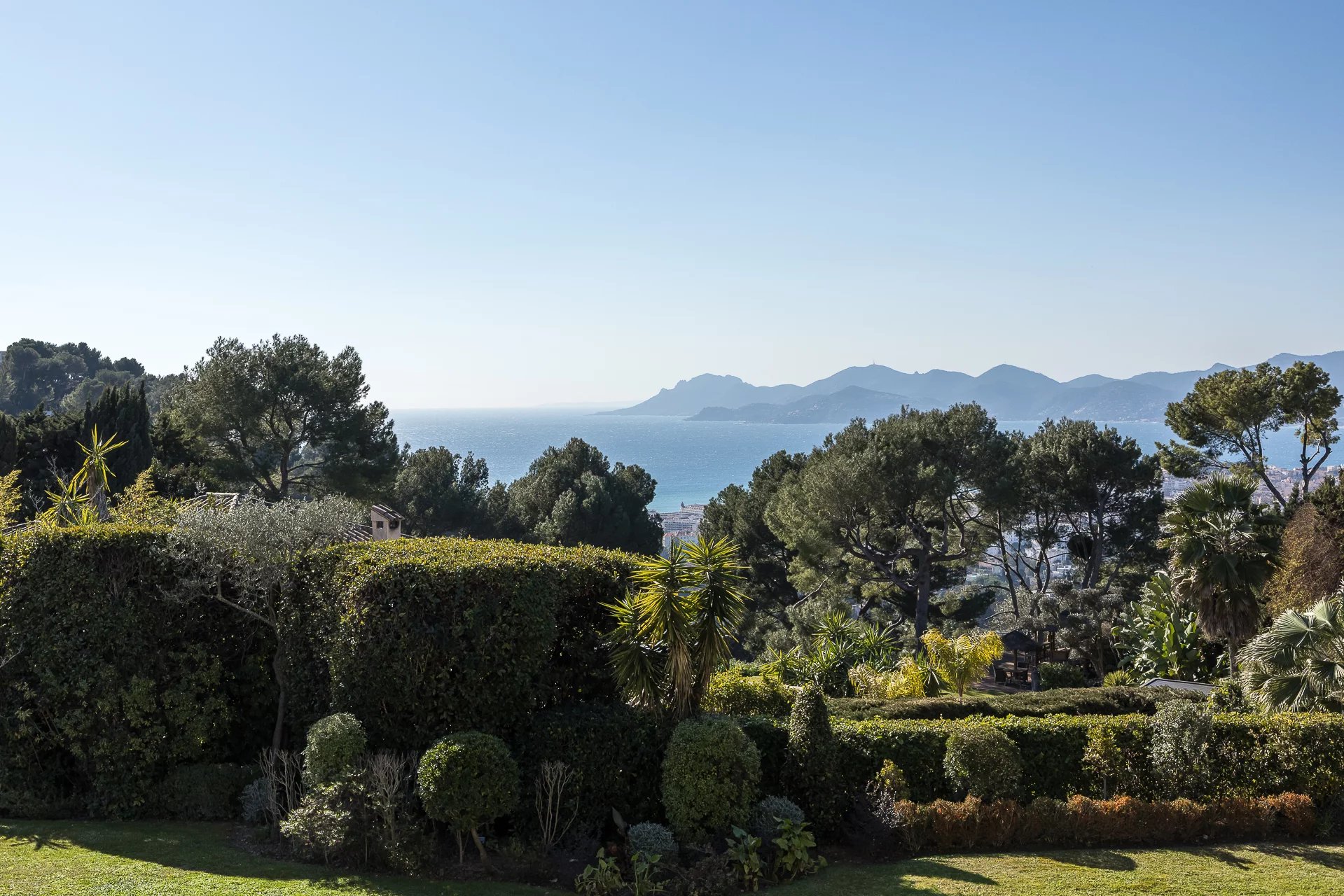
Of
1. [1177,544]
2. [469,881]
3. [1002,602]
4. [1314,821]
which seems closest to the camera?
[469,881]

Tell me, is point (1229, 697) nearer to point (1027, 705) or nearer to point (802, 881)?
point (1027, 705)

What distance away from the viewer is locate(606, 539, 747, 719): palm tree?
858cm

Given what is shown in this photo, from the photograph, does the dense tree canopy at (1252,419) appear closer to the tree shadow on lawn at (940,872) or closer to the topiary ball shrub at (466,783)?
the tree shadow on lawn at (940,872)

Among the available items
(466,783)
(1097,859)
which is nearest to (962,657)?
(1097,859)

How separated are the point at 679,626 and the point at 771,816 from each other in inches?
75.6

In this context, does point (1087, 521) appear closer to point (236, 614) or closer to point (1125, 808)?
point (1125, 808)

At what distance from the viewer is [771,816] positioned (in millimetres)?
8234

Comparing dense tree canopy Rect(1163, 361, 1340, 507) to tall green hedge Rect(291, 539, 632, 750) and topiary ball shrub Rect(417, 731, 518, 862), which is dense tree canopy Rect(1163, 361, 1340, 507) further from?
topiary ball shrub Rect(417, 731, 518, 862)

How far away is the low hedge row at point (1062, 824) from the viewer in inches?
333

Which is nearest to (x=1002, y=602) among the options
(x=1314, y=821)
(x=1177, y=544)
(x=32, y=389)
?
(x=1177, y=544)

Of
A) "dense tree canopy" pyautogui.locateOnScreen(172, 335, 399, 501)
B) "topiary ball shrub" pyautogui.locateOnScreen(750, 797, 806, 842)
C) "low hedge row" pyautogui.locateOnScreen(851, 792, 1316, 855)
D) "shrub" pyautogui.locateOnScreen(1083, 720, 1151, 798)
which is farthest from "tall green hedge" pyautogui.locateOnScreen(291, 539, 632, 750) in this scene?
"dense tree canopy" pyautogui.locateOnScreen(172, 335, 399, 501)

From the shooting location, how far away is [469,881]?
744 cm

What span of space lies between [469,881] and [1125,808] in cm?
617

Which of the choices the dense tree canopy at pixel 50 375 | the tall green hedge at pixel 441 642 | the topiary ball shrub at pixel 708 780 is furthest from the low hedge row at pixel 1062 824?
the dense tree canopy at pixel 50 375
